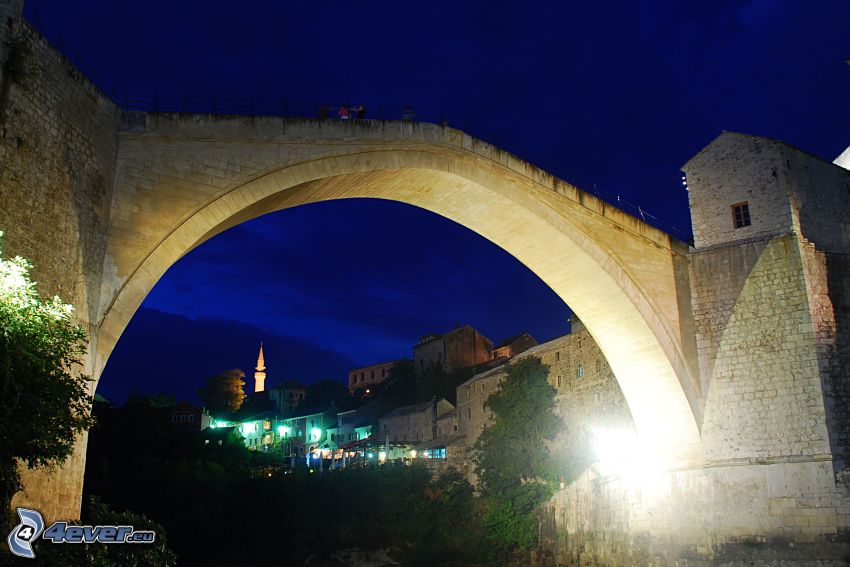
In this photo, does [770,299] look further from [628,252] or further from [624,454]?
[624,454]

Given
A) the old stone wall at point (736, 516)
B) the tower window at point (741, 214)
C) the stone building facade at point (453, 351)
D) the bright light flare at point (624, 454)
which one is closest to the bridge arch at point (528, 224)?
the bright light flare at point (624, 454)

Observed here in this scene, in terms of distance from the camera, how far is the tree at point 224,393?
70.1 meters

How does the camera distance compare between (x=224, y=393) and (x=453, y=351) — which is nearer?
(x=453, y=351)

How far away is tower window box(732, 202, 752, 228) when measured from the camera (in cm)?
1461

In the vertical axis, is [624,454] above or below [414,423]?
below

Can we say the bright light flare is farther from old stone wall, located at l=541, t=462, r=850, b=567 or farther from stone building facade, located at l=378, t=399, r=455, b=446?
stone building facade, located at l=378, t=399, r=455, b=446

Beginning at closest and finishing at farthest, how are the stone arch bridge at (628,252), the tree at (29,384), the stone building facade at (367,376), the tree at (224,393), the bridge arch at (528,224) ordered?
the tree at (29,384) → the stone arch bridge at (628,252) → the bridge arch at (528,224) → the stone building facade at (367,376) → the tree at (224,393)

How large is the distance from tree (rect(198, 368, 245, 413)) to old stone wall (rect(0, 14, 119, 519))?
63.4m

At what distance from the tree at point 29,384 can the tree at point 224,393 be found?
214 feet

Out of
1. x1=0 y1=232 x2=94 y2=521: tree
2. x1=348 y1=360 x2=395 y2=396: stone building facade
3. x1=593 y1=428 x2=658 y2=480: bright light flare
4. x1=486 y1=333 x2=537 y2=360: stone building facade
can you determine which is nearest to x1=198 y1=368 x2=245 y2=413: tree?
x1=348 y1=360 x2=395 y2=396: stone building facade

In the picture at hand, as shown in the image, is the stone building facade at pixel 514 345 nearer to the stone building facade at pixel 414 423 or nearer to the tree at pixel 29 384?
the stone building facade at pixel 414 423

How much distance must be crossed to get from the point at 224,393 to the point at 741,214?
62331mm

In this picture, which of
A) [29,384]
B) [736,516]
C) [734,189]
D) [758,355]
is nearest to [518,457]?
[736,516]

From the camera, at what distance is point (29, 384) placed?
6.28 m
